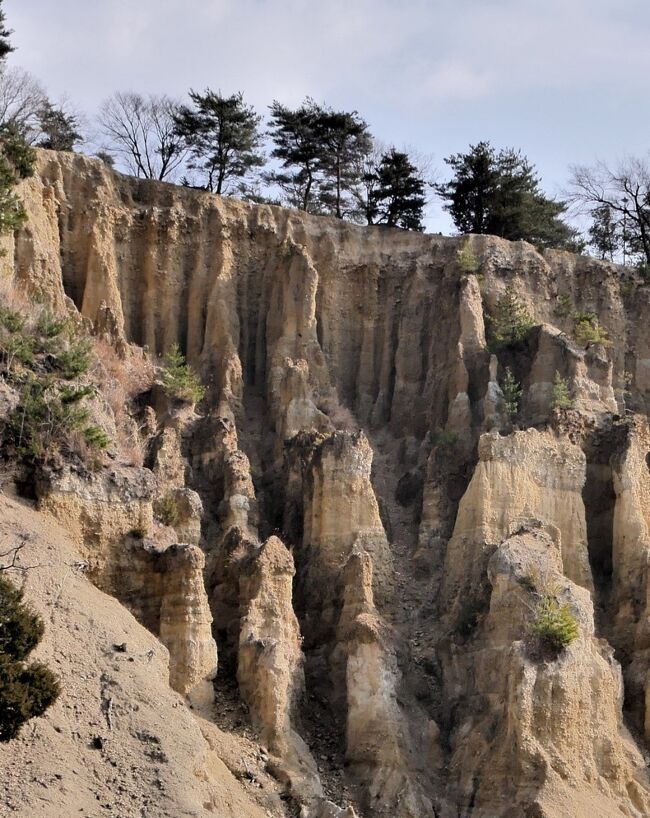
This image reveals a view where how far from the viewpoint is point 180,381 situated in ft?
134

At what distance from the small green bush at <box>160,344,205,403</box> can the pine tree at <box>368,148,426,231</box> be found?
1264 cm

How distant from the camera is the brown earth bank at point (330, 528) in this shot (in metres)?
29.4

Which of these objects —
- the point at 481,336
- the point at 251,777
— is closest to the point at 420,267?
the point at 481,336

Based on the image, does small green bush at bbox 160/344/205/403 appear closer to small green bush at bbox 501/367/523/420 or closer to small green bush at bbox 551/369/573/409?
small green bush at bbox 501/367/523/420

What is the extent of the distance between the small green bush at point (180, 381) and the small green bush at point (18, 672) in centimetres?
1468

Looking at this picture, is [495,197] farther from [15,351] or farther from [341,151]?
[15,351]

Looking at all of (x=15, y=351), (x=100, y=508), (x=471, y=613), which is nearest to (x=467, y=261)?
(x=471, y=613)

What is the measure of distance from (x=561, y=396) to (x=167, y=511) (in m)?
12.8

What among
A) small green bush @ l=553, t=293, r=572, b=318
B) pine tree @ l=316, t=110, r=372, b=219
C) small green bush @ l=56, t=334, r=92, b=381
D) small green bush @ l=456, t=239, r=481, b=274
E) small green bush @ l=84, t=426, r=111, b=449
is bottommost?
small green bush @ l=84, t=426, r=111, b=449

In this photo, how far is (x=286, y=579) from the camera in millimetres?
34156

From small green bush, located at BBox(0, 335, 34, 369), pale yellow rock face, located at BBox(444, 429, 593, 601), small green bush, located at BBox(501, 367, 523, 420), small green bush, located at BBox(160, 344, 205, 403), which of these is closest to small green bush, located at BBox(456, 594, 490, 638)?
pale yellow rock face, located at BBox(444, 429, 593, 601)

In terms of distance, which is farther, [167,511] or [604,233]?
[604,233]

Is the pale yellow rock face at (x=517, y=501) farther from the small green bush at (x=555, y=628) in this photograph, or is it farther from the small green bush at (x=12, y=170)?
the small green bush at (x=12, y=170)

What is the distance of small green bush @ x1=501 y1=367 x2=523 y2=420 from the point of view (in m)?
42.6
